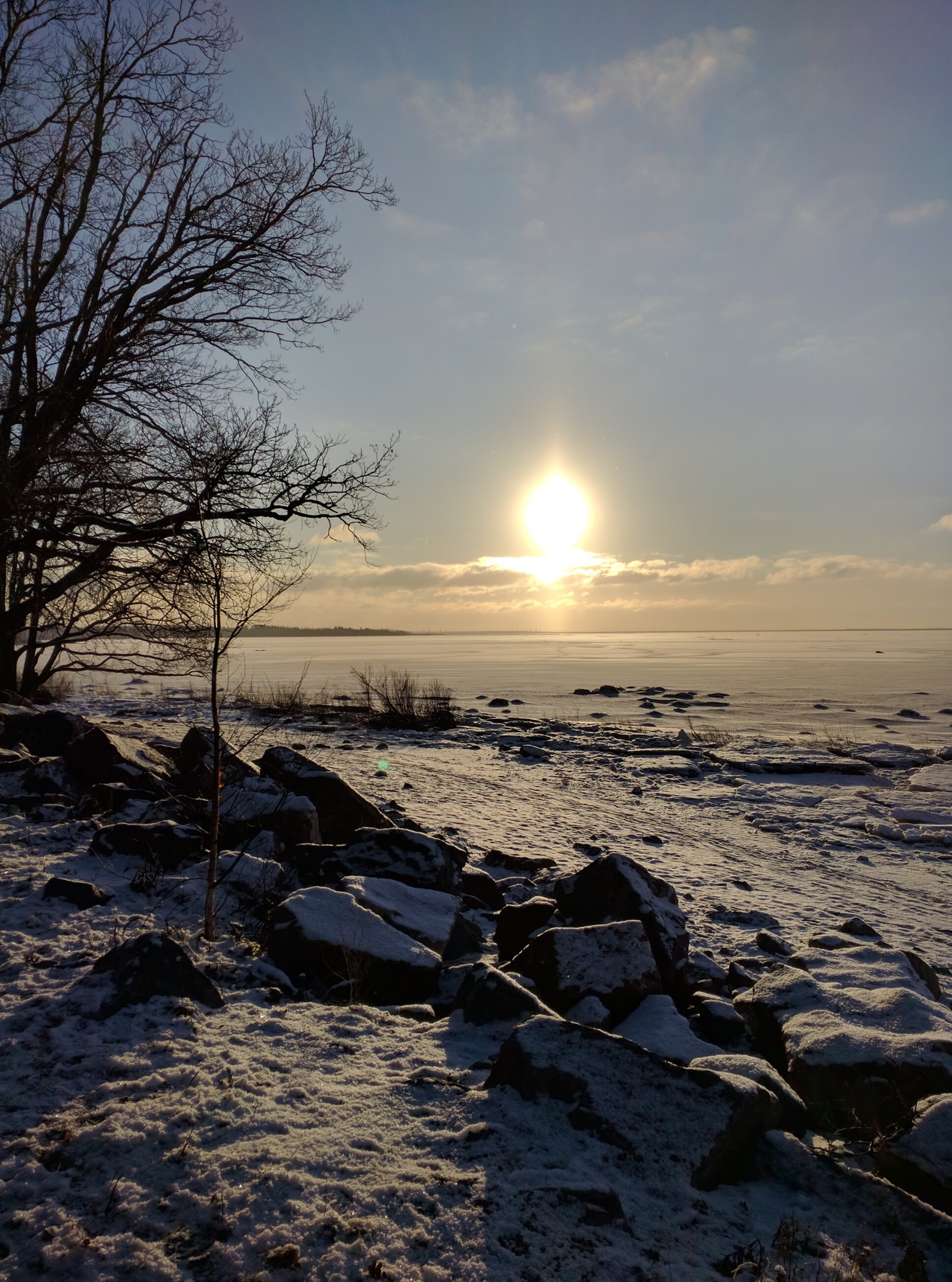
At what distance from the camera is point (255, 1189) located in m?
2.21

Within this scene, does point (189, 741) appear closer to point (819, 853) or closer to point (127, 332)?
point (127, 332)

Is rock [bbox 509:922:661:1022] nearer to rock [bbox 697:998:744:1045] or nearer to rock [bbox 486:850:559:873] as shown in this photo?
rock [bbox 697:998:744:1045]

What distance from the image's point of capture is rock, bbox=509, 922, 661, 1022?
368 cm

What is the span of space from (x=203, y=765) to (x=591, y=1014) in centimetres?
410

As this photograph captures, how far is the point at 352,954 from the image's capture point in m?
3.74

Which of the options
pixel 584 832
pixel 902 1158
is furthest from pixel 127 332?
pixel 902 1158

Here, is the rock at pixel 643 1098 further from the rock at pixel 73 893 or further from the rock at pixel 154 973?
the rock at pixel 73 893

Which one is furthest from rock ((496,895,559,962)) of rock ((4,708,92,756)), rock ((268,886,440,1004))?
rock ((4,708,92,756))

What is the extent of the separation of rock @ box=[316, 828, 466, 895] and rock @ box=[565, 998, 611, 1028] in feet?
5.41

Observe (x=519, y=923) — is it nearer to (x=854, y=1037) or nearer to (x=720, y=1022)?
(x=720, y=1022)

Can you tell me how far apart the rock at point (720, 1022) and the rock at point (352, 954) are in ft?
4.70

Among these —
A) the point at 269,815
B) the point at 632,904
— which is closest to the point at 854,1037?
the point at 632,904

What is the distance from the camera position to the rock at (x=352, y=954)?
3.75 meters

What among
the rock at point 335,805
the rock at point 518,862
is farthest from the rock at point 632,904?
the rock at point 335,805
